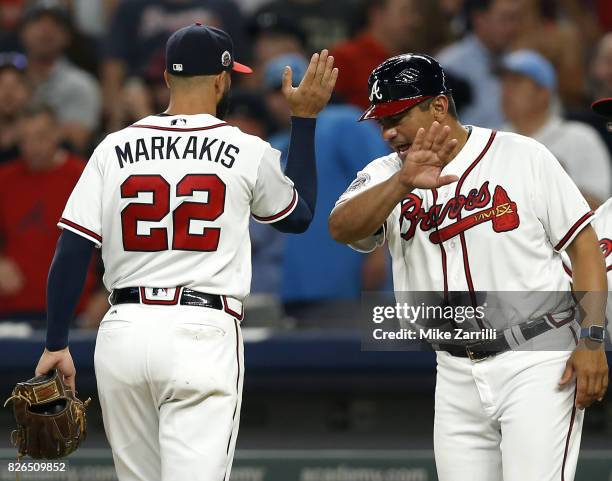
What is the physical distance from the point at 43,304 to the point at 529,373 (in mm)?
4025

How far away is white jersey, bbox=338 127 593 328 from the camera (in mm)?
4104

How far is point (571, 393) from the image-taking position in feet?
13.4

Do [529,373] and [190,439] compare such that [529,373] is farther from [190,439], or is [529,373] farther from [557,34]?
[557,34]

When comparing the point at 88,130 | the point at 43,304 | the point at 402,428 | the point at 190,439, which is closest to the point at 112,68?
the point at 88,130

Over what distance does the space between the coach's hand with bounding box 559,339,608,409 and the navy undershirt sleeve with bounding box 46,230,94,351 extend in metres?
1.61

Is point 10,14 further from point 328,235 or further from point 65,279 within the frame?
point 65,279

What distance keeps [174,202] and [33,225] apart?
368 centimetres

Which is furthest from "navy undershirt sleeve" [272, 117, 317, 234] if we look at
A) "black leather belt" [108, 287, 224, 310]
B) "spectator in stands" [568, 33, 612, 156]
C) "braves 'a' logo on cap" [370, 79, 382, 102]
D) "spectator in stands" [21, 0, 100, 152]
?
"spectator in stands" [21, 0, 100, 152]

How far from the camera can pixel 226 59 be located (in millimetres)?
4242

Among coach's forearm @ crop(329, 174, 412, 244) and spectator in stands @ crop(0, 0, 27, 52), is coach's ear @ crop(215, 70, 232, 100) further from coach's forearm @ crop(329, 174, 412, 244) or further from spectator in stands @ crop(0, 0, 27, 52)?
spectator in stands @ crop(0, 0, 27, 52)

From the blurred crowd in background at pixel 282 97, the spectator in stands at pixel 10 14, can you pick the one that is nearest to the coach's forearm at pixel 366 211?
the blurred crowd in background at pixel 282 97

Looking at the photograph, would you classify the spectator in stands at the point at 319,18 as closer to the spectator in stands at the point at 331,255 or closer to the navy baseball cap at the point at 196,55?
the spectator in stands at the point at 331,255

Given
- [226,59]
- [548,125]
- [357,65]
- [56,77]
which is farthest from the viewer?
[56,77]

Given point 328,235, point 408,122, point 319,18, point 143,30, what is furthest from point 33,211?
point 408,122
